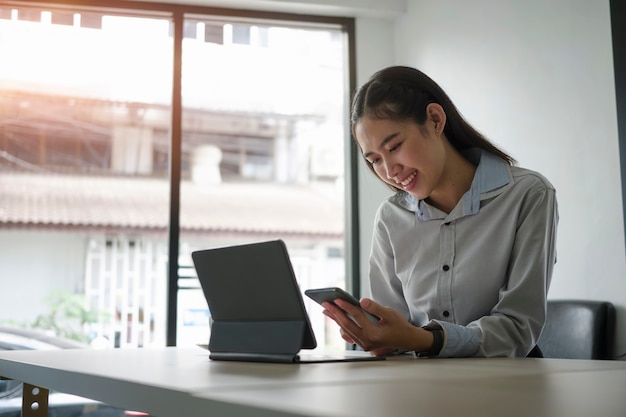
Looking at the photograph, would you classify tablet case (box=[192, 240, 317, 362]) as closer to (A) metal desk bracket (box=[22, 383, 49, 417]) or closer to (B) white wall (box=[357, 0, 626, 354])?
(A) metal desk bracket (box=[22, 383, 49, 417])

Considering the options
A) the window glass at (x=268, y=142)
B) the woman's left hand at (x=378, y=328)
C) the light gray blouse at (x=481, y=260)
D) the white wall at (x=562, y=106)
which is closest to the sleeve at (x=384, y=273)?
the light gray blouse at (x=481, y=260)

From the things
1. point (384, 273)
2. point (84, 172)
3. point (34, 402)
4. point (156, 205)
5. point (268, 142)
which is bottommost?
point (34, 402)

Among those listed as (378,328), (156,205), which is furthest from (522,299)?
(156,205)

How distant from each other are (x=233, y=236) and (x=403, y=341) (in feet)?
9.76

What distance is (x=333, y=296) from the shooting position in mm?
1271

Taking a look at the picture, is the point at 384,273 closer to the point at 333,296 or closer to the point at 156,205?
the point at 333,296

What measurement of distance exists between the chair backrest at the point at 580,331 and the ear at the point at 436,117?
97 centimetres

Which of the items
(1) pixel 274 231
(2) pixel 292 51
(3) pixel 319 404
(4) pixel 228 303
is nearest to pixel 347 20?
(2) pixel 292 51

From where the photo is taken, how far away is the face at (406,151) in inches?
68.1

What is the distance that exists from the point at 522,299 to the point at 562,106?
1419mm

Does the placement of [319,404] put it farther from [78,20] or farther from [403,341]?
[78,20]

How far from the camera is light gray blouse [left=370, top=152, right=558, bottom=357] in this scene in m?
1.48

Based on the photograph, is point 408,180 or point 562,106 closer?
point 408,180

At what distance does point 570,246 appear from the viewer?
2.67 meters
